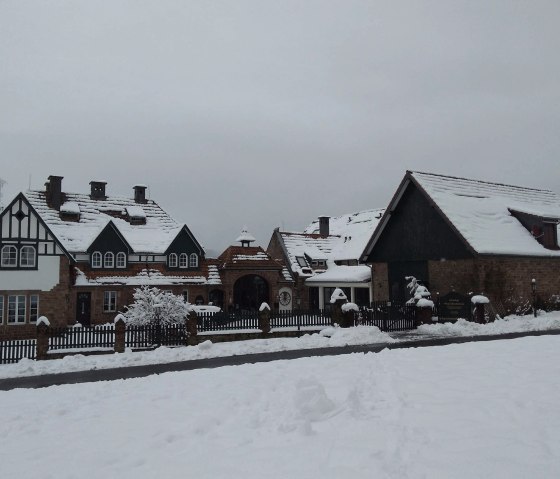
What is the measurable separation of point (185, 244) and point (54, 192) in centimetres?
992

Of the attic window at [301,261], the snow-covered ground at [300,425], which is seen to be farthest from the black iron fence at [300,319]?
the attic window at [301,261]

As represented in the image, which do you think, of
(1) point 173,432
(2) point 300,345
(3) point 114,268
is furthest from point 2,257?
(1) point 173,432

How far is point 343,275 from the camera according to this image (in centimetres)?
3678

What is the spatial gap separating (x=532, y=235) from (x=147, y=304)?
22.2 metres

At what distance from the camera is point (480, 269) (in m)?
24.6

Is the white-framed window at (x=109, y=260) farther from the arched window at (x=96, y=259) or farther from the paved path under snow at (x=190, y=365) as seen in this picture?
the paved path under snow at (x=190, y=365)

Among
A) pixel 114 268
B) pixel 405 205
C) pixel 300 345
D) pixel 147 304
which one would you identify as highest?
pixel 405 205

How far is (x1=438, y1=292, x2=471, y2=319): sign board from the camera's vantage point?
78.0 ft

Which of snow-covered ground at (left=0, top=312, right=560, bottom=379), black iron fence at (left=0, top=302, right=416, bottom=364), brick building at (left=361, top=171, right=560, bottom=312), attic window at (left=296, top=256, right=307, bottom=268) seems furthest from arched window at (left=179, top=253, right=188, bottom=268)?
snow-covered ground at (left=0, top=312, right=560, bottom=379)

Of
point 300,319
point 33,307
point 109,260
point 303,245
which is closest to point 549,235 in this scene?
point 300,319

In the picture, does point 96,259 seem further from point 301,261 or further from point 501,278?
point 501,278

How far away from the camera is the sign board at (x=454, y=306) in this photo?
936 inches

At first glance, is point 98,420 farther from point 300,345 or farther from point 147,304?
point 147,304

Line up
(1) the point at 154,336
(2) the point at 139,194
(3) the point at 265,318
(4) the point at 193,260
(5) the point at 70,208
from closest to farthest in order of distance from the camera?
1. (1) the point at 154,336
2. (3) the point at 265,318
3. (5) the point at 70,208
4. (4) the point at 193,260
5. (2) the point at 139,194
